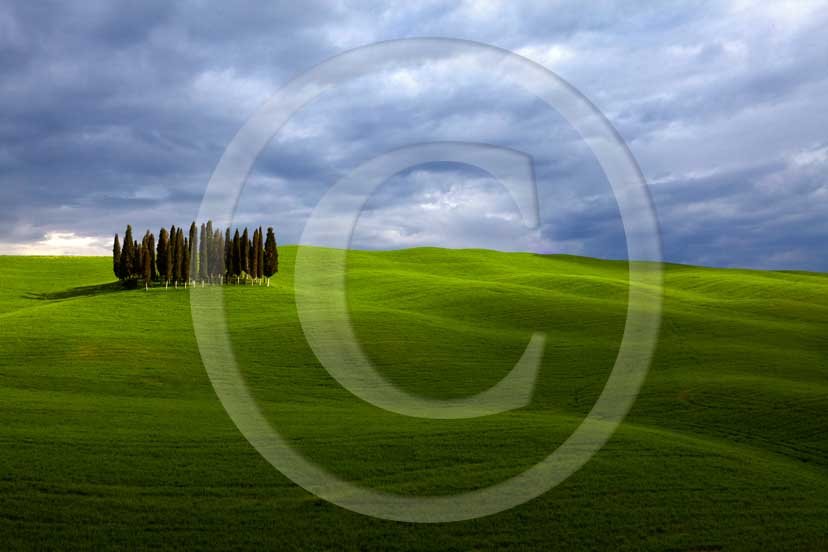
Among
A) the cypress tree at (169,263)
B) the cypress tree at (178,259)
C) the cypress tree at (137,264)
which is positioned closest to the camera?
the cypress tree at (178,259)

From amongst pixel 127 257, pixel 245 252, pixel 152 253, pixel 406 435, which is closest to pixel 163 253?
pixel 152 253

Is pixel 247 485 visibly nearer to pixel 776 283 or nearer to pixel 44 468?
pixel 44 468

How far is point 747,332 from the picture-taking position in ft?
196

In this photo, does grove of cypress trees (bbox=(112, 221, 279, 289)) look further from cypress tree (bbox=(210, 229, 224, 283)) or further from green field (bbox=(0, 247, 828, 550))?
green field (bbox=(0, 247, 828, 550))

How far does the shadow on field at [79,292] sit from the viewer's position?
270 feet

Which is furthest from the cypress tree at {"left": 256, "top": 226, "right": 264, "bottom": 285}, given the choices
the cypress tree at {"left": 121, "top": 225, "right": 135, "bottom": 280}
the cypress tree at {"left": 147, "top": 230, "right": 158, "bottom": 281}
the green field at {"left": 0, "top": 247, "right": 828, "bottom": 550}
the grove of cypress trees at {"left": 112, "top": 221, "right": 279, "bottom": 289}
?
the green field at {"left": 0, "top": 247, "right": 828, "bottom": 550}

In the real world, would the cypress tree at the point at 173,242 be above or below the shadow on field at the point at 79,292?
above

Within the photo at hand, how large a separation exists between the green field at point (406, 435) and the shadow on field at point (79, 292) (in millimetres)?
19995

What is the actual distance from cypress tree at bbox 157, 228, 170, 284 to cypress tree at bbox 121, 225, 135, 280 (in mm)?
4326

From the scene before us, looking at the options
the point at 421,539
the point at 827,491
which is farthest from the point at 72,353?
the point at 827,491

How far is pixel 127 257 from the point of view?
85.1m

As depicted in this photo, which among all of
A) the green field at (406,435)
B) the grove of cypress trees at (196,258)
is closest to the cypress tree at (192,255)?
the grove of cypress trees at (196,258)

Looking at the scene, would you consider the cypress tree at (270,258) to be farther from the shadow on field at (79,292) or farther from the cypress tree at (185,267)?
the shadow on field at (79,292)

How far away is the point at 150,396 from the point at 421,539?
79.2ft
